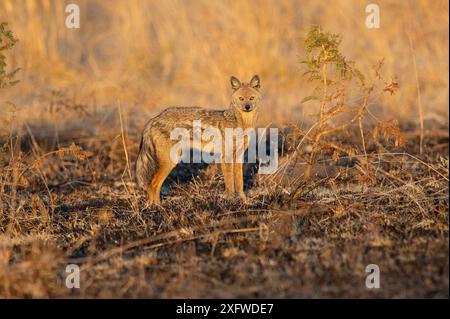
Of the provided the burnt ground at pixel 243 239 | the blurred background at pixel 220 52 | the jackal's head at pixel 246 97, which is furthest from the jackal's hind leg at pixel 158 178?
the blurred background at pixel 220 52

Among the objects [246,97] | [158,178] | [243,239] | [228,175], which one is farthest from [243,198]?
[246,97]

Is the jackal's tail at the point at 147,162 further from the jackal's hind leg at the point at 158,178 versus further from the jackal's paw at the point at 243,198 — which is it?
the jackal's paw at the point at 243,198

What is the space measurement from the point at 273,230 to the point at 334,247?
68 cm

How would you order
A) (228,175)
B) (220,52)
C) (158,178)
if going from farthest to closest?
(220,52) → (228,175) → (158,178)

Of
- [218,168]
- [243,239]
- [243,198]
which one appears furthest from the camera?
[218,168]

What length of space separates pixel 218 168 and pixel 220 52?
477 cm

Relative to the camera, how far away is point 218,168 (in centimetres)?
916

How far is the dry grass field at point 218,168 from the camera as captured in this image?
18.6 ft

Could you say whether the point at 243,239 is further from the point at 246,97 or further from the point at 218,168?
the point at 218,168

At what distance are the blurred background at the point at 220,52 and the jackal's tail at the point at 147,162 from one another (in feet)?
13.0

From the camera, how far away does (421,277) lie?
538 centimetres

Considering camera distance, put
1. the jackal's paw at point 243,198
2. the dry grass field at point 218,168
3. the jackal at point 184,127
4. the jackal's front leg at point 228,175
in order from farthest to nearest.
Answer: the jackal's front leg at point 228,175
the jackal at point 184,127
the jackal's paw at point 243,198
the dry grass field at point 218,168
